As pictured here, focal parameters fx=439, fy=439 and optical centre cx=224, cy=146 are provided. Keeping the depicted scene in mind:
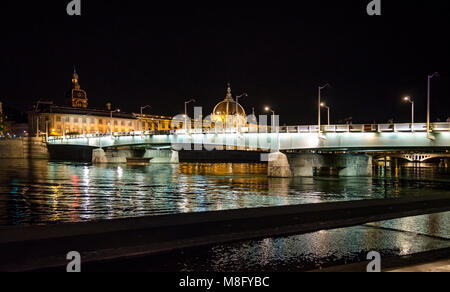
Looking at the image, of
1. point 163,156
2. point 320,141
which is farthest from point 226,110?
point 320,141

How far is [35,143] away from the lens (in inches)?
4779

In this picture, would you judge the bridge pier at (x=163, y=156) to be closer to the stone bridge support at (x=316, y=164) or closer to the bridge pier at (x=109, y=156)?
the bridge pier at (x=109, y=156)

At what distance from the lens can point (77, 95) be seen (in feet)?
581

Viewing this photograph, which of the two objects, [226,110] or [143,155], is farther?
[226,110]

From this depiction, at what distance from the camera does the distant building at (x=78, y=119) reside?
146m

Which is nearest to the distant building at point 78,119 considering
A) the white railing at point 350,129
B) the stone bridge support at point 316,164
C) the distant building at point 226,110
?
the distant building at point 226,110

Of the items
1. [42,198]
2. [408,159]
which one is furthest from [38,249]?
[408,159]

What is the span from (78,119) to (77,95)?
87.4 ft

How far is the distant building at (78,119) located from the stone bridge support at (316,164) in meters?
85.4

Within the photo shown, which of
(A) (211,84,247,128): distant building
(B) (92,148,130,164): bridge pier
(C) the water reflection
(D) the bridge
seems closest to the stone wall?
(B) (92,148,130,164): bridge pier

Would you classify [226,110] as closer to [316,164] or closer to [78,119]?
[78,119]

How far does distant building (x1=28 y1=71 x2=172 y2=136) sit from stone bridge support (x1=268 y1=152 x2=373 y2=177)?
3363 inches

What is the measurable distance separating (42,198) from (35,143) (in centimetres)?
9871
